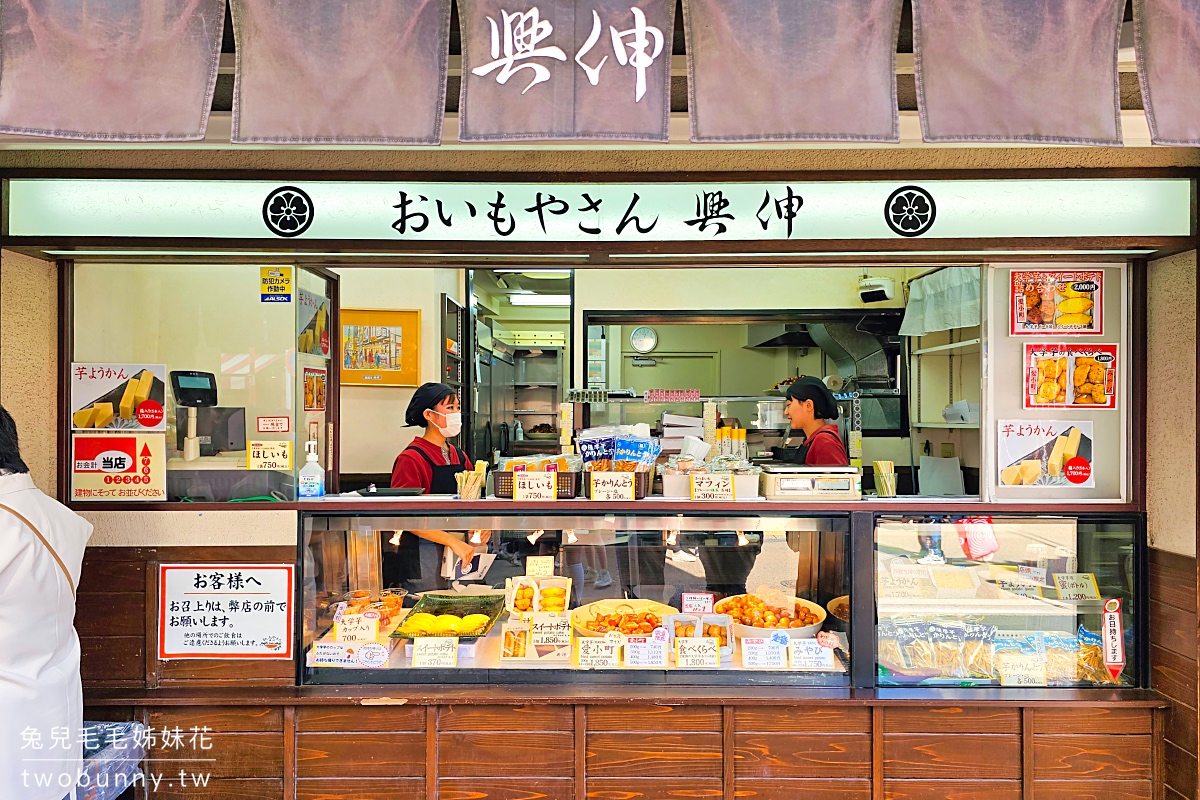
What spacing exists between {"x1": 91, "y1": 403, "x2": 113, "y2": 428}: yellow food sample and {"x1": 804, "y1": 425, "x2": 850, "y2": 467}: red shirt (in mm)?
3697

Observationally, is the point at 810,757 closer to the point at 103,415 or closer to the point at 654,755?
the point at 654,755

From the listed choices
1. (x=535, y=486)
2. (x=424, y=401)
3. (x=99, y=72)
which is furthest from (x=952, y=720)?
(x=99, y=72)

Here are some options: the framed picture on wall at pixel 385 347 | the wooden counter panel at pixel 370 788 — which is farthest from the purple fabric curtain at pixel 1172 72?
the framed picture on wall at pixel 385 347

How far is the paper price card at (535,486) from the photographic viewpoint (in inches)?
143

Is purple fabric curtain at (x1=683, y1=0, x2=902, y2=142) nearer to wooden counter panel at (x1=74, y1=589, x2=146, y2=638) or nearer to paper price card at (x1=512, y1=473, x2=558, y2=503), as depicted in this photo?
paper price card at (x1=512, y1=473, x2=558, y2=503)

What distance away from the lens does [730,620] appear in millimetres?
3875

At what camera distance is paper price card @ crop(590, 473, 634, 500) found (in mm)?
3631

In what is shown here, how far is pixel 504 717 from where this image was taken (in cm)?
344

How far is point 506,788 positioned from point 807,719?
4.41 ft

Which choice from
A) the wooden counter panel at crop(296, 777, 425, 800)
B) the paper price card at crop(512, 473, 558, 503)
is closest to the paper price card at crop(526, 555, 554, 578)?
the paper price card at crop(512, 473, 558, 503)

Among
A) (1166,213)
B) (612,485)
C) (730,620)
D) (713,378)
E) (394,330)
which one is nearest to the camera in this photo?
(1166,213)

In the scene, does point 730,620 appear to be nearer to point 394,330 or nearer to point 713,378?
point 394,330

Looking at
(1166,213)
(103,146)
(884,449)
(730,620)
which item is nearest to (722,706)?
(730,620)

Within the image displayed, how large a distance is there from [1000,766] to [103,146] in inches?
188
